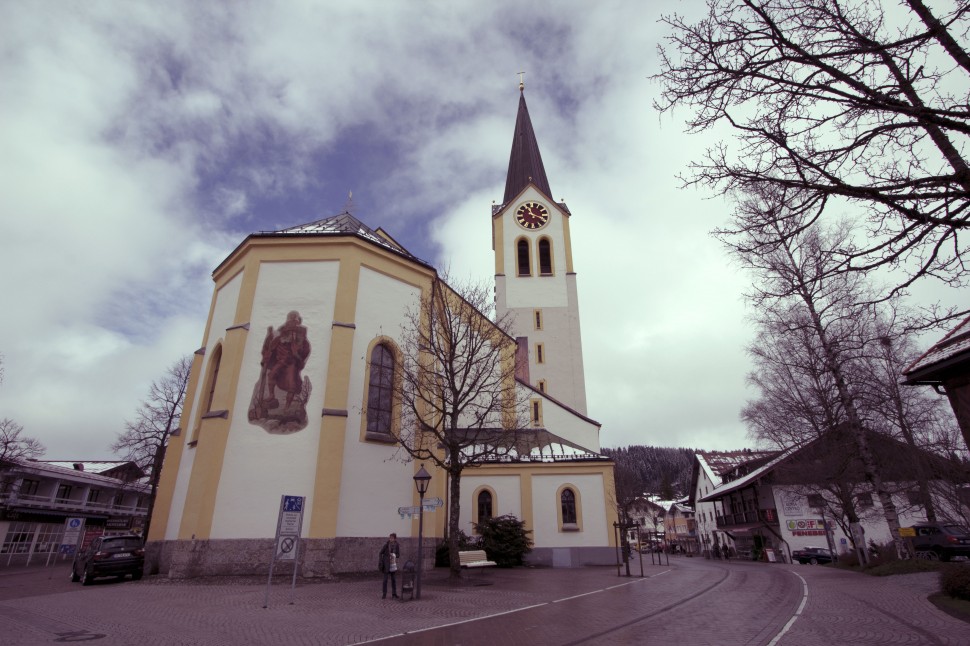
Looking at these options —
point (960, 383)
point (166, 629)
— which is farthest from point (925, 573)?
point (166, 629)

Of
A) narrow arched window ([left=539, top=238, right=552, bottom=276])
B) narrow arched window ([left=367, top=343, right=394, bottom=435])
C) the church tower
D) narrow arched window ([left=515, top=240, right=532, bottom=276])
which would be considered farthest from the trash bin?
narrow arched window ([left=539, top=238, right=552, bottom=276])

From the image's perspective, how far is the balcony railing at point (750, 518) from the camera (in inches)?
1404

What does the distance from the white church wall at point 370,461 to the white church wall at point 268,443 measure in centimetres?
99

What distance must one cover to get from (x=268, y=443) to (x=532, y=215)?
3030 centimetres

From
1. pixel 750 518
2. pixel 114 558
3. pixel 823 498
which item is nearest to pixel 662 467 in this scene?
pixel 750 518

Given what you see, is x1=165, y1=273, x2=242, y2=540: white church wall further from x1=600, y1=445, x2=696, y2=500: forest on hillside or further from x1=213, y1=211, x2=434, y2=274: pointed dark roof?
x1=600, y1=445, x2=696, y2=500: forest on hillside

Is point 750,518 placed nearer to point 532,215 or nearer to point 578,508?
point 578,508

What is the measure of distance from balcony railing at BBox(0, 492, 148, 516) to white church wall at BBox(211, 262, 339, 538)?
98.7ft

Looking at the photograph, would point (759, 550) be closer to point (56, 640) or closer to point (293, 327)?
point (293, 327)

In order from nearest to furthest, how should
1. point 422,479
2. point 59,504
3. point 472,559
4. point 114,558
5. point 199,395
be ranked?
point 422,479 < point 114,558 < point 472,559 < point 199,395 < point 59,504

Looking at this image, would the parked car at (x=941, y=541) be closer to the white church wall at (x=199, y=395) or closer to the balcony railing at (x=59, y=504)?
the white church wall at (x=199, y=395)

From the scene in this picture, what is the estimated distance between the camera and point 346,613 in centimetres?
989

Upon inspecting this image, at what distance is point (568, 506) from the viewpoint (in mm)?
24344

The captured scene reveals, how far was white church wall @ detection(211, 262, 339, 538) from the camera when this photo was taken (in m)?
15.5
